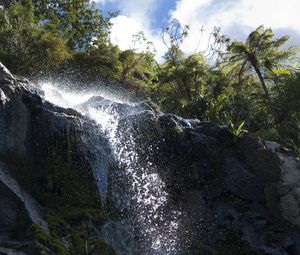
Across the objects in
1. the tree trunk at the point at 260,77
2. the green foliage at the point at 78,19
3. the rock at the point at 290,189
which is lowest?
the rock at the point at 290,189

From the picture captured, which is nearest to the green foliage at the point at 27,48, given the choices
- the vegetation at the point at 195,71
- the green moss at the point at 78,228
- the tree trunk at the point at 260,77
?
the vegetation at the point at 195,71

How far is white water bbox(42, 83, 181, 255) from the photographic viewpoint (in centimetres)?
1285

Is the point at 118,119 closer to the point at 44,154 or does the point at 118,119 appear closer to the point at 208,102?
the point at 44,154

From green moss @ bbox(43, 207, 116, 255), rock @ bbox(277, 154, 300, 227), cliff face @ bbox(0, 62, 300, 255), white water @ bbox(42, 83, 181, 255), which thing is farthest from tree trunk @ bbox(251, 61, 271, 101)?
green moss @ bbox(43, 207, 116, 255)

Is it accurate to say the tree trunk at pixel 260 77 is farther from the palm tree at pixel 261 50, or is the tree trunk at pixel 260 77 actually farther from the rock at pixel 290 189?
the rock at pixel 290 189

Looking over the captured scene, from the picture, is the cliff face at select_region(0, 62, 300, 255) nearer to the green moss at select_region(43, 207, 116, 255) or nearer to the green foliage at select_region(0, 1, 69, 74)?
the green moss at select_region(43, 207, 116, 255)

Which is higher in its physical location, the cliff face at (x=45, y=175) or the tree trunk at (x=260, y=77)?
the tree trunk at (x=260, y=77)

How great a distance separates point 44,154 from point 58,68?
12.7 m

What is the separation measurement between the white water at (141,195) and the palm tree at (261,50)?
42.4 feet

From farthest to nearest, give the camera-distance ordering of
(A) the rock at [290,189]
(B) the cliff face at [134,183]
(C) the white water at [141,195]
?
1. (A) the rock at [290,189]
2. (C) the white water at [141,195]
3. (B) the cliff face at [134,183]

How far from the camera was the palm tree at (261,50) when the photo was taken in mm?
25688

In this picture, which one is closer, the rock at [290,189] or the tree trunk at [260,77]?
the rock at [290,189]

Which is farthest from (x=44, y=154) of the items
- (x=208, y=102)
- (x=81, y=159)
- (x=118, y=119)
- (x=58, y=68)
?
(x=208, y=102)

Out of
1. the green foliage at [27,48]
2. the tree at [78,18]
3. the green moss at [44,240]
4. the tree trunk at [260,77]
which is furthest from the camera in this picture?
the tree at [78,18]
